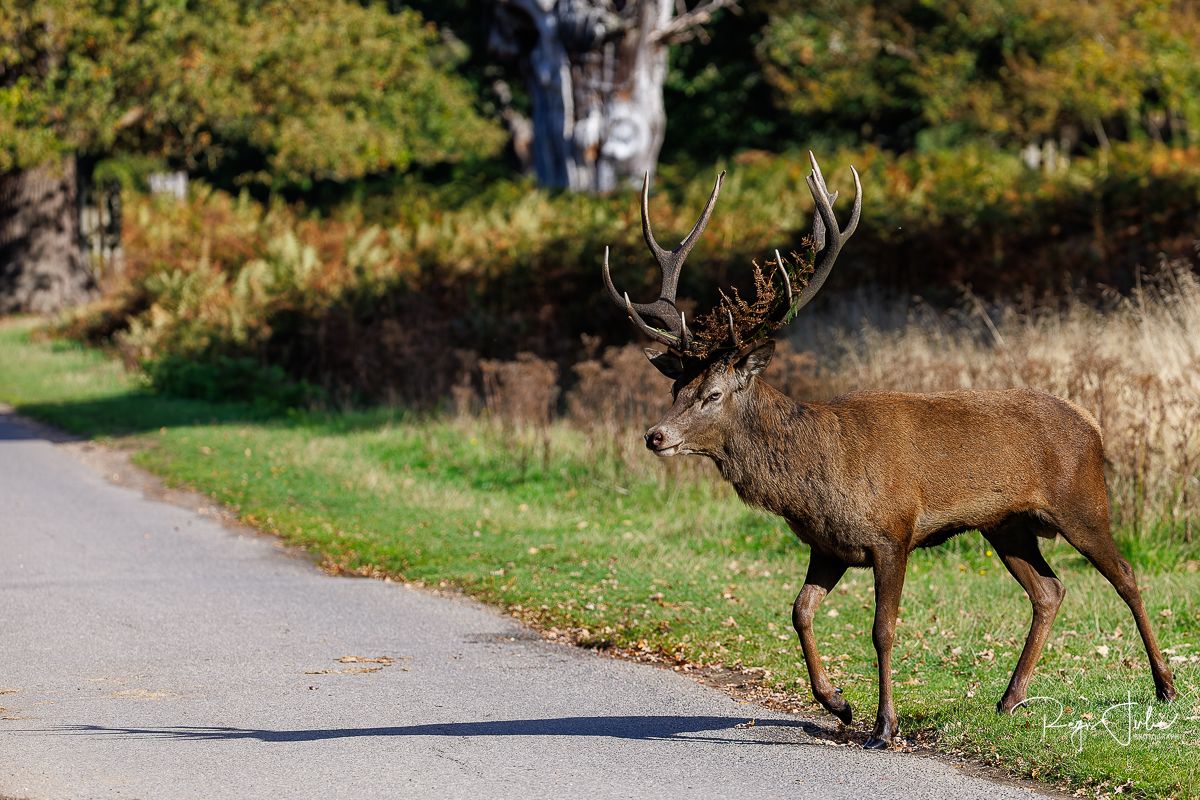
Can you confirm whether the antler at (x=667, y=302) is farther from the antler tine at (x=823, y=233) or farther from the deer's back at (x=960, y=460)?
the deer's back at (x=960, y=460)

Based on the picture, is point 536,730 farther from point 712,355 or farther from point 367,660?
point 712,355

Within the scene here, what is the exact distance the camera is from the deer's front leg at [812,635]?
792cm

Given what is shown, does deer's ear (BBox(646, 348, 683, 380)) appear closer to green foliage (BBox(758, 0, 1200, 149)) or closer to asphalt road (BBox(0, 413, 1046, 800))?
asphalt road (BBox(0, 413, 1046, 800))

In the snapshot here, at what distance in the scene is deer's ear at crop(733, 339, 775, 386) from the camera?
26.0 feet

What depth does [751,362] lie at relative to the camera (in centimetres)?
796

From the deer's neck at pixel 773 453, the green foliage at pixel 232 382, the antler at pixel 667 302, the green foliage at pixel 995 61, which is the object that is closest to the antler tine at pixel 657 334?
the antler at pixel 667 302

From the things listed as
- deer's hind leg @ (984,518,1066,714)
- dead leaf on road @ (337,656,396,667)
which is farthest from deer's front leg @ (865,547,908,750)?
dead leaf on road @ (337,656,396,667)

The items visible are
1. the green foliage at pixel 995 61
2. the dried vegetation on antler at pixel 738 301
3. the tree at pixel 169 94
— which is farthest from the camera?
the green foliage at pixel 995 61

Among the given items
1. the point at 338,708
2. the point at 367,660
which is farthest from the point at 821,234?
the point at 367,660

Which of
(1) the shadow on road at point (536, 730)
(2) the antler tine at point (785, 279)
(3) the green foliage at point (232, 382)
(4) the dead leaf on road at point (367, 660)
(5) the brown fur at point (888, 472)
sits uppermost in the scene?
(2) the antler tine at point (785, 279)

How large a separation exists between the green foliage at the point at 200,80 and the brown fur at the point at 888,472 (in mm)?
23778

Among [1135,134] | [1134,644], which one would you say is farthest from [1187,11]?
[1134,644]

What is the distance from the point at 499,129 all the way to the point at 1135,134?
17691mm

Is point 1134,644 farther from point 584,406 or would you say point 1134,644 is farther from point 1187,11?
point 1187,11
